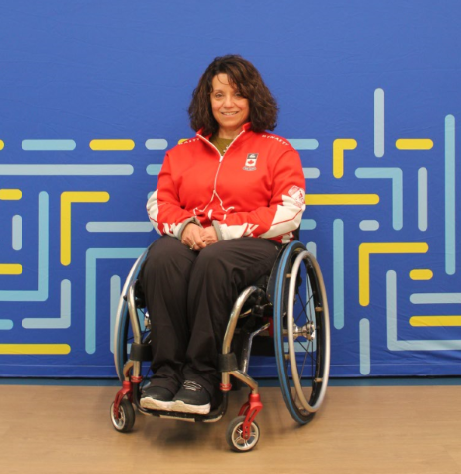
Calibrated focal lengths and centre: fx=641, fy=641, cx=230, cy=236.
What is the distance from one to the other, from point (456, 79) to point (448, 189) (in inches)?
16.1

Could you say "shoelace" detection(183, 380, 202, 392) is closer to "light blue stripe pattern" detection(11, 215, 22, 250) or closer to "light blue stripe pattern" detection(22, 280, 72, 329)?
"light blue stripe pattern" detection(22, 280, 72, 329)

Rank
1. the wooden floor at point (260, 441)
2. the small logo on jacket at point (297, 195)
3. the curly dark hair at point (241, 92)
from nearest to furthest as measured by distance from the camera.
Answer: the wooden floor at point (260, 441), the small logo on jacket at point (297, 195), the curly dark hair at point (241, 92)

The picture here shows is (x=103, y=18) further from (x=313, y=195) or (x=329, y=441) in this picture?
(x=329, y=441)

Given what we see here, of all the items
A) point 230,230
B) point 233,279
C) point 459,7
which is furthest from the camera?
point 459,7

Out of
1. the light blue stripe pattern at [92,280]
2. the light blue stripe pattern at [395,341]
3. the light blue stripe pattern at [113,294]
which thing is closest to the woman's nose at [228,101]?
the light blue stripe pattern at [92,280]

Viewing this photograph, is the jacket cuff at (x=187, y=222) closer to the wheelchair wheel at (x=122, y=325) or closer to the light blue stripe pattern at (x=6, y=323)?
the wheelchair wheel at (x=122, y=325)

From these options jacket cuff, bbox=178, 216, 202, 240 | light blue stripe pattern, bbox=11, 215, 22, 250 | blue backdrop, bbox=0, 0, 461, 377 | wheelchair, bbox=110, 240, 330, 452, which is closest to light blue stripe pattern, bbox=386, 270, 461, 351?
blue backdrop, bbox=0, 0, 461, 377

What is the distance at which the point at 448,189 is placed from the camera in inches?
94.7

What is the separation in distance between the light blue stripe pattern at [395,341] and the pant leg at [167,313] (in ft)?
3.09

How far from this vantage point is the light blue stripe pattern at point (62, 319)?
2.42 meters

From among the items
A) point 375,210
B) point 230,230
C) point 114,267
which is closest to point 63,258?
point 114,267

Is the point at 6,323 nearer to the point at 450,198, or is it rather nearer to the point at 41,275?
the point at 41,275

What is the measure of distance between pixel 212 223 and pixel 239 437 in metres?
0.64

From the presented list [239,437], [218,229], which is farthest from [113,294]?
[239,437]
